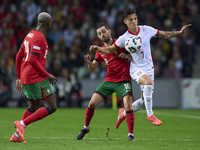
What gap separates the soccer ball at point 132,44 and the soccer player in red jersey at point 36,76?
1.40m

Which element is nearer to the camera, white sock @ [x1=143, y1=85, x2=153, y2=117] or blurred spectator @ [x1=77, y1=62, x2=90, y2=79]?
white sock @ [x1=143, y1=85, x2=153, y2=117]

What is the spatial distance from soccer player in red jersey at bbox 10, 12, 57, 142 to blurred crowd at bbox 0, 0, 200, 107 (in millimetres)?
10212

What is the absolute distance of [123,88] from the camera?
7594 mm

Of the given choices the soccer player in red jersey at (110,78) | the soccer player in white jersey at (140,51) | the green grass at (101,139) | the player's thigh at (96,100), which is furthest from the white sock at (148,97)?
the player's thigh at (96,100)

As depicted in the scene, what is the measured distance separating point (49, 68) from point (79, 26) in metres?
2.99

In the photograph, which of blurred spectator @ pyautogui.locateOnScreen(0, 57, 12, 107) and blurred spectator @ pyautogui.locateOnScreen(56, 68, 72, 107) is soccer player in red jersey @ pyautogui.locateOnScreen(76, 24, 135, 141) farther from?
blurred spectator @ pyautogui.locateOnScreen(0, 57, 12, 107)

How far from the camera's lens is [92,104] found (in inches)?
307

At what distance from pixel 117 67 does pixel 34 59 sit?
66.7 inches

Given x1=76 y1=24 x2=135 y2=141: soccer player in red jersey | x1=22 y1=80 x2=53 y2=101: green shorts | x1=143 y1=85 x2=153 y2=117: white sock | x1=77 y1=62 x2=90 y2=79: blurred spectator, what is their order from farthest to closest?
x1=77 y1=62 x2=90 y2=79: blurred spectator < x1=76 y1=24 x2=135 y2=141: soccer player in red jersey < x1=143 y1=85 x2=153 y2=117: white sock < x1=22 y1=80 x2=53 y2=101: green shorts

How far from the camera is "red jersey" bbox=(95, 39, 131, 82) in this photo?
7.73 m

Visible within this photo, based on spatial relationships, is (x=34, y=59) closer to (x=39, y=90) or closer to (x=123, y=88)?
(x=39, y=90)

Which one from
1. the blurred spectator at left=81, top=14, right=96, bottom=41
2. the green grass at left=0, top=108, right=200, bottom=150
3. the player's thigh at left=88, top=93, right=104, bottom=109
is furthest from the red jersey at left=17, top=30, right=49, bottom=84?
the blurred spectator at left=81, top=14, right=96, bottom=41

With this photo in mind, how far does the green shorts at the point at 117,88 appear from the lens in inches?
297

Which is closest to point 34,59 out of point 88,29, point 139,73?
point 139,73
